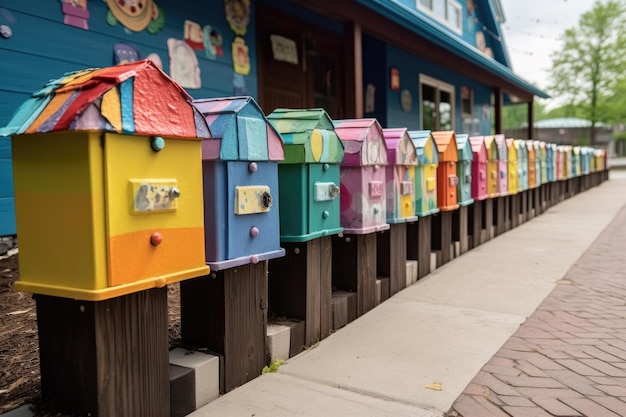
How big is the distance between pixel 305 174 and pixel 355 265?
3.10ft

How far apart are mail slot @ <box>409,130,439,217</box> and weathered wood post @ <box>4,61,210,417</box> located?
286 centimetres

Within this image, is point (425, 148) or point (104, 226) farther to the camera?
point (425, 148)

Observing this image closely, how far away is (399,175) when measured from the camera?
14.4 ft

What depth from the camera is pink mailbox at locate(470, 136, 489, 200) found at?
6.46 meters

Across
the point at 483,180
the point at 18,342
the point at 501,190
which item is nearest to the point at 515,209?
the point at 501,190

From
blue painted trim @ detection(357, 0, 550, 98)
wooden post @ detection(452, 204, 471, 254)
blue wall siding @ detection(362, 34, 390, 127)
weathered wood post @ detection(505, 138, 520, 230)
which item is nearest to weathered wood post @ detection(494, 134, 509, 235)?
weathered wood post @ detection(505, 138, 520, 230)

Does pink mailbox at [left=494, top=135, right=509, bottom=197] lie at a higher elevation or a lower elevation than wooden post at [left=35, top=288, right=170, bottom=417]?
higher

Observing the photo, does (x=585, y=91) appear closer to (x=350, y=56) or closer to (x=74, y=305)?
(x=350, y=56)

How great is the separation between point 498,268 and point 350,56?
11.8 ft

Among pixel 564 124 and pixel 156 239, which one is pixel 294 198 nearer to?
pixel 156 239

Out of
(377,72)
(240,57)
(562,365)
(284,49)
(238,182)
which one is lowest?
(562,365)

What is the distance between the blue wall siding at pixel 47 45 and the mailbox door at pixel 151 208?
113 inches

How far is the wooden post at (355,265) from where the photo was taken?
3891 mm

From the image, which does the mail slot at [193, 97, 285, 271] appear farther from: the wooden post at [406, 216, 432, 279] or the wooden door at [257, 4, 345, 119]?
the wooden door at [257, 4, 345, 119]
